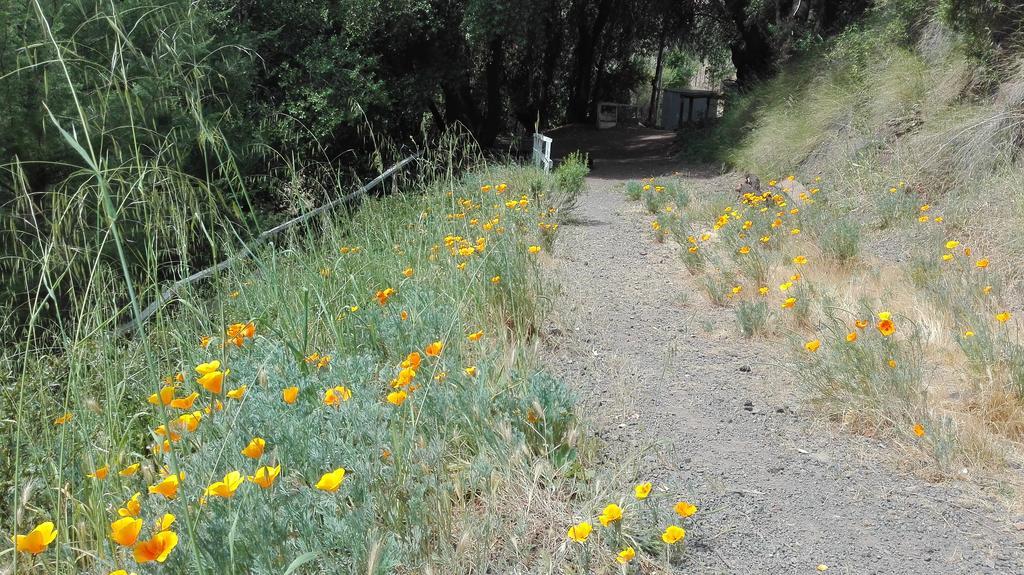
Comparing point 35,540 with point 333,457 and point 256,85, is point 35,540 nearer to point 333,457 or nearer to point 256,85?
point 333,457

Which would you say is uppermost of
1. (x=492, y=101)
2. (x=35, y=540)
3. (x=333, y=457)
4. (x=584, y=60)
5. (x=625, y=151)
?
(x=584, y=60)

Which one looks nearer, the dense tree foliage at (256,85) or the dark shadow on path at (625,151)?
the dense tree foliage at (256,85)

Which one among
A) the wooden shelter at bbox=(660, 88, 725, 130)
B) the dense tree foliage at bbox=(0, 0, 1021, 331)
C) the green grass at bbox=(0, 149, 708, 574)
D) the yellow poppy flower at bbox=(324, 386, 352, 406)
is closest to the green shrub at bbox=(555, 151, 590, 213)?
the dense tree foliage at bbox=(0, 0, 1021, 331)

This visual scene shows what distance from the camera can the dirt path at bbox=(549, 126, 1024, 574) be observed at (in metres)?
2.15

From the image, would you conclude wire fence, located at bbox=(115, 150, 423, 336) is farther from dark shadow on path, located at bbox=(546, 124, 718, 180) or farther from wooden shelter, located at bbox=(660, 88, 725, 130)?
wooden shelter, located at bbox=(660, 88, 725, 130)

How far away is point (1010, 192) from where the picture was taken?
18.1 feet

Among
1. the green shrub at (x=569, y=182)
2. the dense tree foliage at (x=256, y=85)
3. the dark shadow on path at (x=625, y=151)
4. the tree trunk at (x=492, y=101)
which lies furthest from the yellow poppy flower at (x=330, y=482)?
the tree trunk at (x=492, y=101)

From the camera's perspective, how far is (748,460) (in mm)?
2666

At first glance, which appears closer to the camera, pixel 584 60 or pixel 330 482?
pixel 330 482

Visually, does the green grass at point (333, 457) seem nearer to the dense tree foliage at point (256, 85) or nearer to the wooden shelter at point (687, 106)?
the dense tree foliage at point (256, 85)

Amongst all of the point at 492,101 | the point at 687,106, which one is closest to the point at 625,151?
the point at 492,101

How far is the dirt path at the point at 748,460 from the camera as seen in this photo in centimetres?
215

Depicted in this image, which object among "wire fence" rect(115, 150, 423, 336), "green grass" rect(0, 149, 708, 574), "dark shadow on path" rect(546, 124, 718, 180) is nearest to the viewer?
"green grass" rect(0, 149, 708, 574)

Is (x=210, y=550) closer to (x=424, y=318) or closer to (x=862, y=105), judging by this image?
(x=424, y=318)
